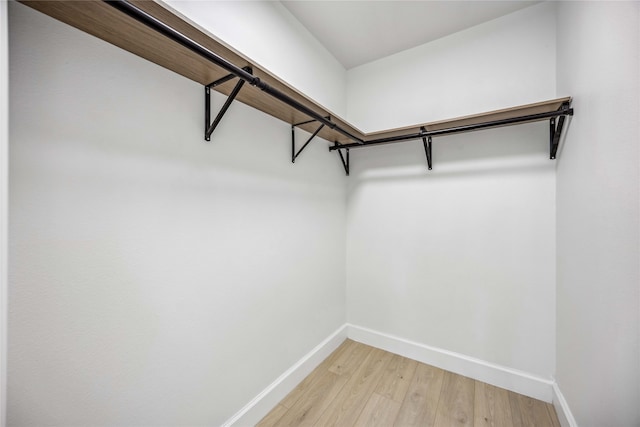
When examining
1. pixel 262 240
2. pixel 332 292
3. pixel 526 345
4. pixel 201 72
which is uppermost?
pixel 201 72

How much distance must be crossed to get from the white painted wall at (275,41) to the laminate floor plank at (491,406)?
2.16 metres

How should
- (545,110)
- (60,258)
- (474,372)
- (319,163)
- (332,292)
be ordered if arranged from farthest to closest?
(332,292)
(319,163)
(474,372)
(545,110)
(60,258)

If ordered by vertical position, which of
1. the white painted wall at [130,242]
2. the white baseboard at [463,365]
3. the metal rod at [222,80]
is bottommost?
the white baseboard at [463,365]

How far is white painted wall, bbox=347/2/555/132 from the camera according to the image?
5.15 feet

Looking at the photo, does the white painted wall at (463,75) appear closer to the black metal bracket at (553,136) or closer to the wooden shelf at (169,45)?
the black metal bracket at (553,136)

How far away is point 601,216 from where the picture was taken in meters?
0.98

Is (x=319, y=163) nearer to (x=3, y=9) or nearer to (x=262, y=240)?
(x=262, y=240)

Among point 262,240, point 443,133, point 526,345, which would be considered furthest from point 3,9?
point 526,345

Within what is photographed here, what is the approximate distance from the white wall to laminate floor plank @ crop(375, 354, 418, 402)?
19 cm

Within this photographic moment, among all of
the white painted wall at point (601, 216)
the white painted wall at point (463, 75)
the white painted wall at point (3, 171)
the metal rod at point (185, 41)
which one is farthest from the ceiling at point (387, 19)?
the white painted wall at point (3, 171)

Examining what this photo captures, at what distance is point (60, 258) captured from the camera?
2.49 ft

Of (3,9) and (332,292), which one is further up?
(3,9)

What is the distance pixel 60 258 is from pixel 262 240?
826 millimetres

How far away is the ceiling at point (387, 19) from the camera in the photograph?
157 centimetres
